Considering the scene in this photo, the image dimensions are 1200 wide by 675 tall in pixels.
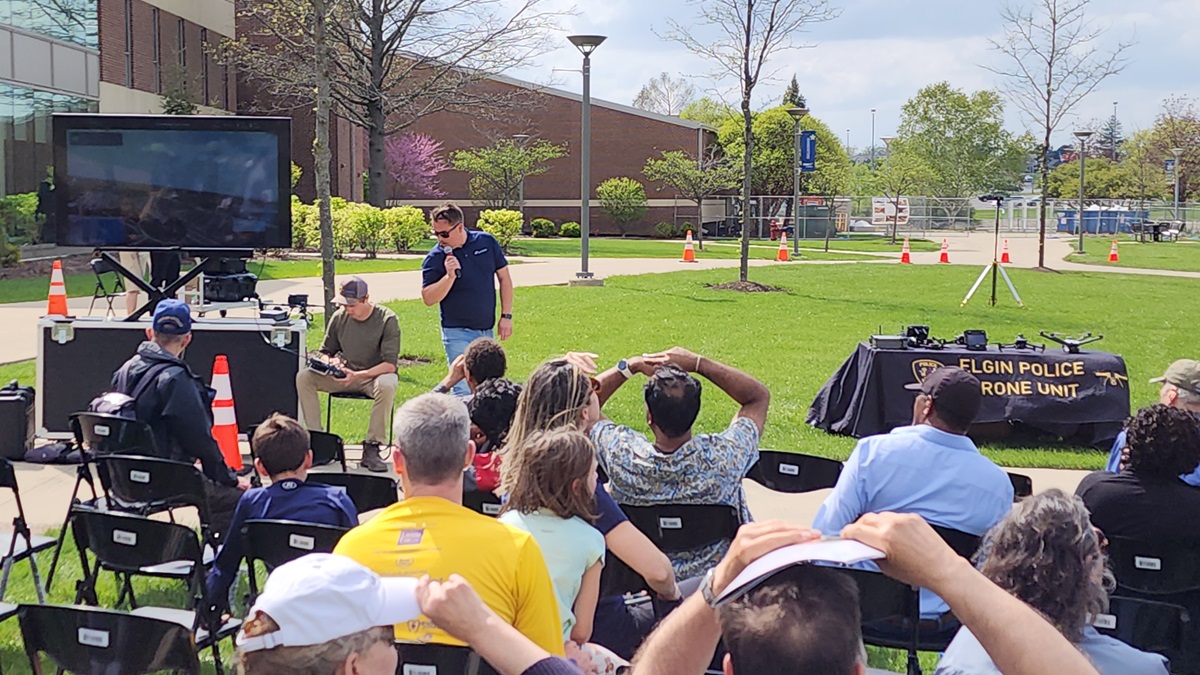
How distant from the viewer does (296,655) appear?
6.49ft

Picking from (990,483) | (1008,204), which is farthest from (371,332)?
(1008,204)

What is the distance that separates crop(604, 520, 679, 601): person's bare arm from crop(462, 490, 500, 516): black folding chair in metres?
0.81

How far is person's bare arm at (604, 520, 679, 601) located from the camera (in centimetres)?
398

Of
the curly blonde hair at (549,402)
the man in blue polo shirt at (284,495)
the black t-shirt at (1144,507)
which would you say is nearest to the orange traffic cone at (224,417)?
the man in blue polo shirt at (284,495)

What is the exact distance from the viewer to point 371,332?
9.22 metres

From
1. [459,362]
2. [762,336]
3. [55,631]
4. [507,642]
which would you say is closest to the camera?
[507,642]

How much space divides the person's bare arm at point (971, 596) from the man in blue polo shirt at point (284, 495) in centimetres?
326

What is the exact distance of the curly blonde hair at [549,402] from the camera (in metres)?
4.46

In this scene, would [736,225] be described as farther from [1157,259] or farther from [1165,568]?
[1165,568]

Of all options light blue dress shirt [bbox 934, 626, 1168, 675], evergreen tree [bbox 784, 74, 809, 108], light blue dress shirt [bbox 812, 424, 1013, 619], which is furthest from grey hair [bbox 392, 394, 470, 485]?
evergreen tree [bbox 784, 74, 809, 108]

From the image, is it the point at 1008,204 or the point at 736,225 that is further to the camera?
the point at 1008,204

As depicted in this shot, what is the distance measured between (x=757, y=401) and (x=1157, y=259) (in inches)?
1450

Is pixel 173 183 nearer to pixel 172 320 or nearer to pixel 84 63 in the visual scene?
pixel 172 320

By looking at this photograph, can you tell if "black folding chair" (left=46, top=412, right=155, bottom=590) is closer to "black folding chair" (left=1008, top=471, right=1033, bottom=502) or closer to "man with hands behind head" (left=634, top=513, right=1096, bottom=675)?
"black folding chair" (left=1008, top=471, right=1033, bottom=502)
